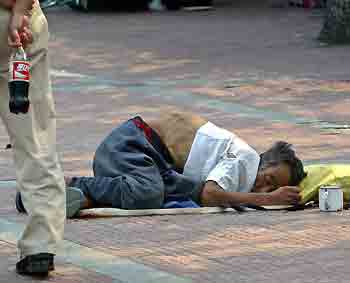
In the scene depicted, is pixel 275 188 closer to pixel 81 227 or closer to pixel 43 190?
pixel 81 227

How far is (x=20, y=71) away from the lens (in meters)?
5.86

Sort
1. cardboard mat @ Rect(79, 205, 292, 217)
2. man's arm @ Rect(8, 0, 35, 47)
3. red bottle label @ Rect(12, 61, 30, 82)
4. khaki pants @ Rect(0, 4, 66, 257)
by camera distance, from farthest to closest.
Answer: cardboard mat @ Rect(79, 205, 292, 217), khaki pants @ Rect(0, 4, 66, 257), man's arm @ Rect(8, 0, 35, 47), red bottle label @ Rect(12, 61, 30, 82)

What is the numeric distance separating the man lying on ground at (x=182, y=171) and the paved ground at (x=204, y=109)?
20 cm

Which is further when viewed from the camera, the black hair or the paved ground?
the black hair

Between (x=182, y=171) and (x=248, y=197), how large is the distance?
0.48 m

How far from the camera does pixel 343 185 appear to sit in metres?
8.12

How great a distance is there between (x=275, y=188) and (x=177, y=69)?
9742 millimetres

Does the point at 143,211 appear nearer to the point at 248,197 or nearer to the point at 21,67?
the point at 248,197

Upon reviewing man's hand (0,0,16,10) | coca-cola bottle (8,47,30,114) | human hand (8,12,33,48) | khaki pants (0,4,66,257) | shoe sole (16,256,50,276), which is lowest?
shoe sole (16,256,50,276)

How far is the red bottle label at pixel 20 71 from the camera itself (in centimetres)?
584

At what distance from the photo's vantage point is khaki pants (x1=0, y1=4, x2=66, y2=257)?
6.12 m

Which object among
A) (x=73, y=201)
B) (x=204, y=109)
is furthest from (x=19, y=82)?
(x=204, y=109)

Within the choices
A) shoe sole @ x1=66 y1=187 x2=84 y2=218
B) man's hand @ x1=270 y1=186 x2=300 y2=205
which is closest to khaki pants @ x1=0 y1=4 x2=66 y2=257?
shoe sole @ x1=66 y1=187 x2=84 y2=218

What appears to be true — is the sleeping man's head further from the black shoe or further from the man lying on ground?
the black shoe
